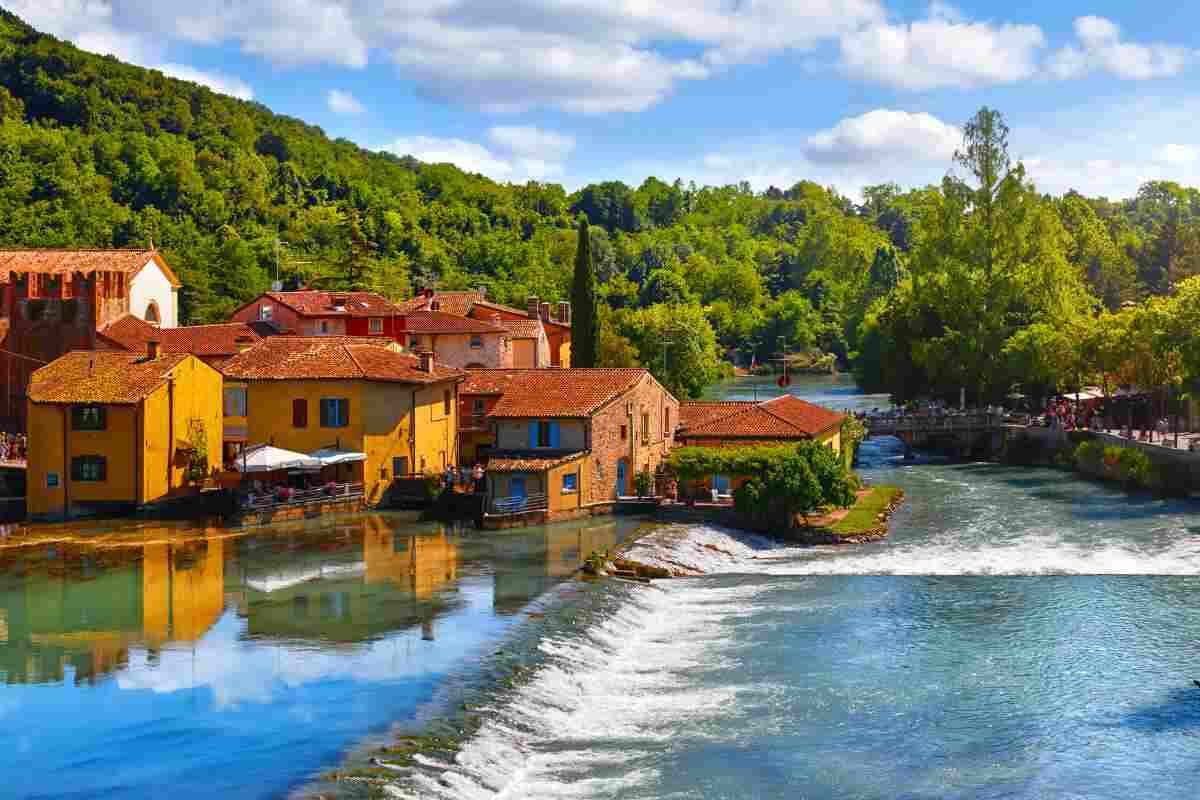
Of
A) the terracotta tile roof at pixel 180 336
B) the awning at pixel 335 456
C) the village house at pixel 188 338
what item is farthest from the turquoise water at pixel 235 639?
the terracotta tile roof at pixel 180 336

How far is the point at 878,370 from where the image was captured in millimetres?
101688

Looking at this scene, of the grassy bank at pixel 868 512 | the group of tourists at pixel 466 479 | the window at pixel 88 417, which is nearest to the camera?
the grassy bank at pixel 868 512

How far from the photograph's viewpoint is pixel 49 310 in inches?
2886

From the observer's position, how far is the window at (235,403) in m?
63.1

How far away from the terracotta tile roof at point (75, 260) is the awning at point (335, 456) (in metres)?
27.1

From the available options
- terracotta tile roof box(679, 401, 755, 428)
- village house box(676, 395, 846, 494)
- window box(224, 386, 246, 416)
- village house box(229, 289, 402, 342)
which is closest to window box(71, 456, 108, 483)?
window box(224, 386, 246, 416)

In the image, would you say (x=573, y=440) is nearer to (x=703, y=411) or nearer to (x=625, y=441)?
(x=625, y=441)

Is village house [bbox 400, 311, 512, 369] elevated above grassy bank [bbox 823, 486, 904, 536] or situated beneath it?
elevated above

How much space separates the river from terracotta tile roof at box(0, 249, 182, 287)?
1212 inches

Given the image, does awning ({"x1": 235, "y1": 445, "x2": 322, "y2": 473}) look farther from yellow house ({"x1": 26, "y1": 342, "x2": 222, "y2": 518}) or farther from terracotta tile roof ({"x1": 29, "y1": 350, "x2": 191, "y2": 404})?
terracotta tile roof ({"x1": 29, "y1": 350, "x2": 191, "y2": 404})

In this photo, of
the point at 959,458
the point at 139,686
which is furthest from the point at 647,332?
the point at 139,686

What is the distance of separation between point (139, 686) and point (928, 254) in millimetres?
72560

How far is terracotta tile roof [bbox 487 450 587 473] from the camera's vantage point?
55.0 metres

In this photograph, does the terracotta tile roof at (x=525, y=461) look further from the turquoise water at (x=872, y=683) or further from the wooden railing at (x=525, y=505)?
the turquoise water at (x=872, y=683)
